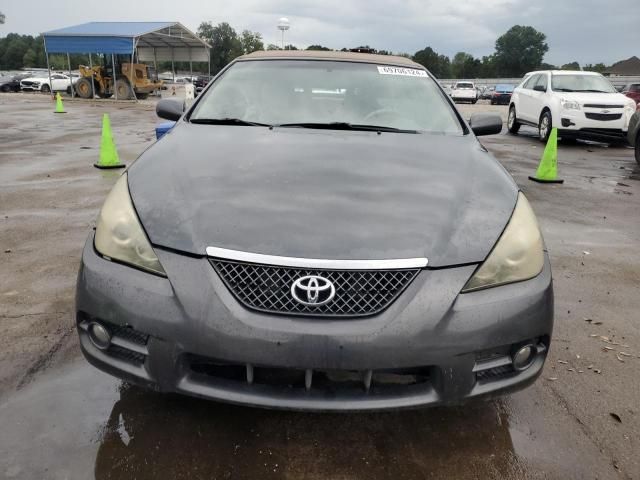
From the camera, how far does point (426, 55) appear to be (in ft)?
305

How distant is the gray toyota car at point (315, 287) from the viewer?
5.28ft

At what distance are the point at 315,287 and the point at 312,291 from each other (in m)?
0.02

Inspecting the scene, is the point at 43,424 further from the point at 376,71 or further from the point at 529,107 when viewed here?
the point at 529,107

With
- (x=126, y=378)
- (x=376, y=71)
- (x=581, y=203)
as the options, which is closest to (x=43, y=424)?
(x=126, y=378)

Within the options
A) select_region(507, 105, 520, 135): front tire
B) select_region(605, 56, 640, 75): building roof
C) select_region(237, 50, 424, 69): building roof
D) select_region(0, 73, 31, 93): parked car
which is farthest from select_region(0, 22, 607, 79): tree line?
select_region(237, 50, 424, 69): building roof

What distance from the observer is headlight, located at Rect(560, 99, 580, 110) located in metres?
11.0

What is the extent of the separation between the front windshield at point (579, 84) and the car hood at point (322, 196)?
1072 centimetres

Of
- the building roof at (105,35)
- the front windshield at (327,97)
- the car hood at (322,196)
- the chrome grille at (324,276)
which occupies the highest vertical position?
the building roof at (105,35)

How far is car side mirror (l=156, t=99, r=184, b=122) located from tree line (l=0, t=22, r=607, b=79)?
87.9m

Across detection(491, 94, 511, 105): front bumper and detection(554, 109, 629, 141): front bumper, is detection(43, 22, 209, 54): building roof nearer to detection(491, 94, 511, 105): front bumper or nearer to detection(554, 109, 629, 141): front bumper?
detection(554, 109, 629, 141): front bumper

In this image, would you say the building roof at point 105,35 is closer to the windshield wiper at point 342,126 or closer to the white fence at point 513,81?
the white fence at point 513,81

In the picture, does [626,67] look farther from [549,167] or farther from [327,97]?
[327,97]

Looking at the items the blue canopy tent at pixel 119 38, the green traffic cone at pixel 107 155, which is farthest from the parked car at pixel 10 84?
the green traffic cone at pixel 107 155

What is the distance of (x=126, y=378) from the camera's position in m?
1.77
